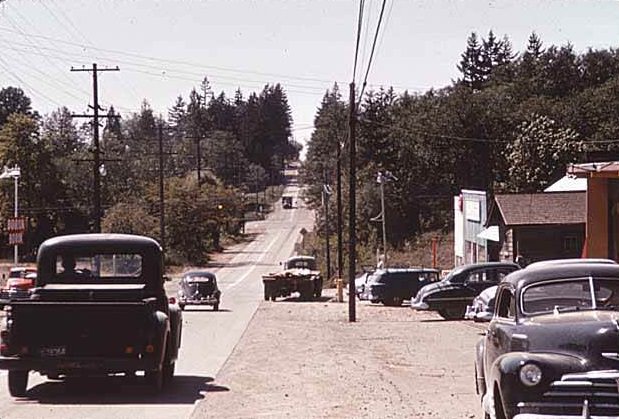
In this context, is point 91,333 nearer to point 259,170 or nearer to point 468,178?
point 468,178

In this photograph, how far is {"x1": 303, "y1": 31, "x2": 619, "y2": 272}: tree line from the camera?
82188mm

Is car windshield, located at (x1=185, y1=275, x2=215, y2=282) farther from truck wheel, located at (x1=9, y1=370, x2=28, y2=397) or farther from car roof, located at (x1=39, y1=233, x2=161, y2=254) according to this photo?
truck wheel, located at (x1=9, y1=370, x2=28, y2=397)

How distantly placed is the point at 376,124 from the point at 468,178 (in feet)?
77.0

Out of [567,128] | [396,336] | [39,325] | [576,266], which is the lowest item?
[396,336]

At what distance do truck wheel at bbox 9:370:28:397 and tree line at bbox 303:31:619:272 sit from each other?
65.5m

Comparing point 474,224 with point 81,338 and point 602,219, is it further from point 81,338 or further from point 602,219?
point 81,338

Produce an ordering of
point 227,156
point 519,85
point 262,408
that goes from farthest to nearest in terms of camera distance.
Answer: point 227,156, point 519,85, point 262,408

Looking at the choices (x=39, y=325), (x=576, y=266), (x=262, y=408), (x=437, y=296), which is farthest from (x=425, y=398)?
(x=437, y=296)

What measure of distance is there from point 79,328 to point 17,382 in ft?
4.53

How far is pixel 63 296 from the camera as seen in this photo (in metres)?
17.5

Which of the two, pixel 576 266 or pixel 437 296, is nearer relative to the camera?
pixel 576 266

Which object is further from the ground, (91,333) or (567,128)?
(567,128)

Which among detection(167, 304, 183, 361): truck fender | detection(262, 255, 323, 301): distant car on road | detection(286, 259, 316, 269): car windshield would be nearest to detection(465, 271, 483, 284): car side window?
detection(167, 304, 183, 361): truck fender

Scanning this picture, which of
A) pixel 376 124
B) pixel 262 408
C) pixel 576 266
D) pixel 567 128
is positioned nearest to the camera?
pixel 576 266
